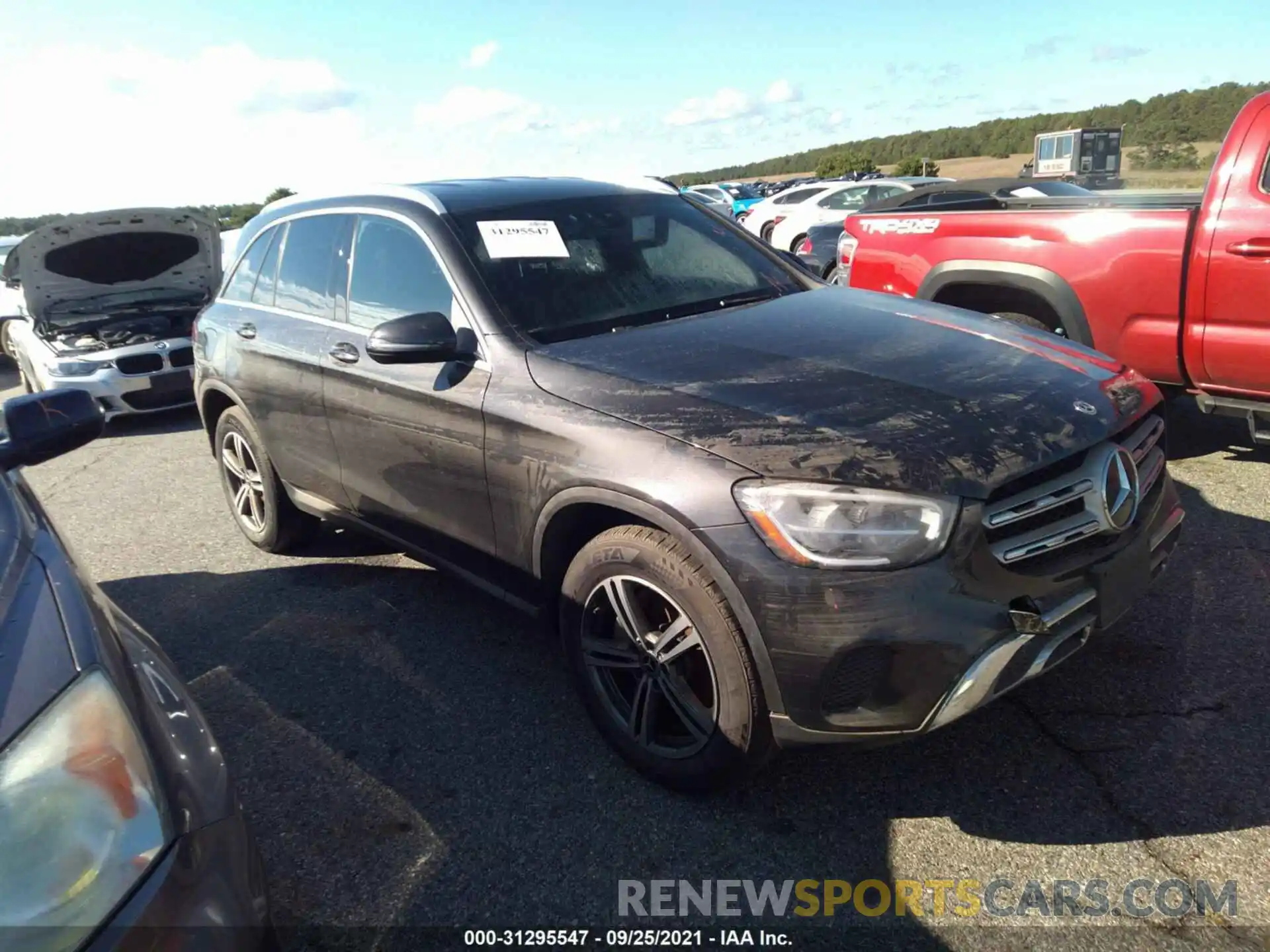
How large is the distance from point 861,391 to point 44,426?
84.3 inches

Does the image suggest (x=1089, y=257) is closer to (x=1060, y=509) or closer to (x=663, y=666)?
(x=1060, y=509)

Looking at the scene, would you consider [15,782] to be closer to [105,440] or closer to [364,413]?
[364,413]

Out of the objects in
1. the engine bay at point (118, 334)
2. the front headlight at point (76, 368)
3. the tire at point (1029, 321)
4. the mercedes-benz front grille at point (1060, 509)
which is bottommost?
the front headlight at point (76, 368)

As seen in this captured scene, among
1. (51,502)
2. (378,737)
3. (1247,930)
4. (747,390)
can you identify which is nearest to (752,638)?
(747,390)

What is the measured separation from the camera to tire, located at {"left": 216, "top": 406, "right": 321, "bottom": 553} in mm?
4660

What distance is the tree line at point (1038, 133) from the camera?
42031mm

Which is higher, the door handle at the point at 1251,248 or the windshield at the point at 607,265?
the windshield at the point at 607,265

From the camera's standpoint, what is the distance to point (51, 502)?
6.46 meters

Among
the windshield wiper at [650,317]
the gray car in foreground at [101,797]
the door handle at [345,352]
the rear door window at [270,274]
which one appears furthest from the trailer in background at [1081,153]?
the gray car in foreground at [101,797]

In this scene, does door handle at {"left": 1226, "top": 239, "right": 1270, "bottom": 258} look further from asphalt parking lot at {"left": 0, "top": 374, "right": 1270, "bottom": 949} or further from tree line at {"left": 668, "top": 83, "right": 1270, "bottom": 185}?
tree line at {"left": 668, "top": 83, "right": 1270, "bottom": 185}

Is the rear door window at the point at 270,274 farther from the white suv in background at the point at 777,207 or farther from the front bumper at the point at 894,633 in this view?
the white suv in background at the point at 777,207

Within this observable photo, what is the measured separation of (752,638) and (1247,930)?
129 cm

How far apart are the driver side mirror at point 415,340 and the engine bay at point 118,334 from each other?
6738 millimetres

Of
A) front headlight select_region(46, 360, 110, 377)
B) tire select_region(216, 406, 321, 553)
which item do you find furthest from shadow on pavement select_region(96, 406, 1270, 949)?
front headlight select_region(46, 360, 110, 377)
